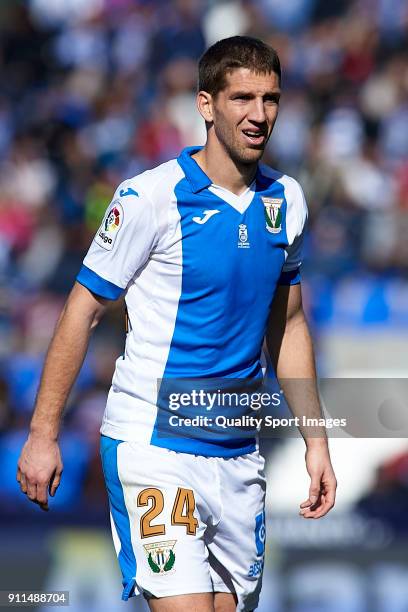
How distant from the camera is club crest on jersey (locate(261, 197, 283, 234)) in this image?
12.1 feet

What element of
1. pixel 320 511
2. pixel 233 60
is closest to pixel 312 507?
pixel 320 511

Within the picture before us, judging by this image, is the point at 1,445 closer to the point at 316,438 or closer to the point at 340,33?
the point at 316,438

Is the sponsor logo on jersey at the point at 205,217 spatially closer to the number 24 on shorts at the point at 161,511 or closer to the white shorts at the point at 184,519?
the white shorts at the point at 184,519

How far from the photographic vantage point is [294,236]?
374 centimetres

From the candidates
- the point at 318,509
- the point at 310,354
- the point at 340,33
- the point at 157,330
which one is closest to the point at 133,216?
the point at 157,330

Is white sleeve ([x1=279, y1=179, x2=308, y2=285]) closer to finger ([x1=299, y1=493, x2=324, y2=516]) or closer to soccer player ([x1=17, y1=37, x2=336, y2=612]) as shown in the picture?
soccer player ([x1=17, y1=37, x2=336, y2=612])

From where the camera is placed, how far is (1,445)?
6.93 metres

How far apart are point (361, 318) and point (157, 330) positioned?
157 inches

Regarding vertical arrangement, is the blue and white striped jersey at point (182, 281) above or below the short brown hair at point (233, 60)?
below

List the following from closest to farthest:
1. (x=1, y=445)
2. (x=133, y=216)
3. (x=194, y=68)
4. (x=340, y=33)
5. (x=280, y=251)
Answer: (x=133, y=216) → (x=280, y=251) → (x=1, y=445) → (x=194, y=68) → (x=340, y=33)

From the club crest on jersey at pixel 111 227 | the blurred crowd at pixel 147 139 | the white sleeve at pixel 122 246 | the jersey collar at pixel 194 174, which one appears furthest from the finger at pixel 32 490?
the blurred crowd at pixel 147 139

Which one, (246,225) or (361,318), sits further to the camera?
(361,318)

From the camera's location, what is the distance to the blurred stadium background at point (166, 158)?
6.00 metres

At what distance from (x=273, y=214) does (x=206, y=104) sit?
1.37 ft
